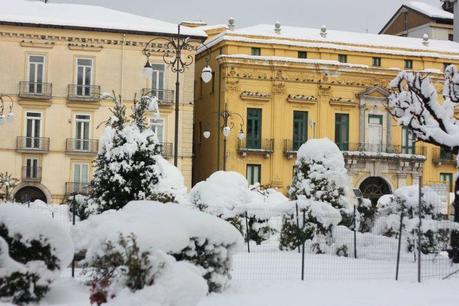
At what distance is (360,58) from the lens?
44.3 m

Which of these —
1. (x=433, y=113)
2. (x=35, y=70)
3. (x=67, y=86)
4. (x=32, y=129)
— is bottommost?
(x=433, y=113)

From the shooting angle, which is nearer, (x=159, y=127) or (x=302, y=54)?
(x=159, y=127)

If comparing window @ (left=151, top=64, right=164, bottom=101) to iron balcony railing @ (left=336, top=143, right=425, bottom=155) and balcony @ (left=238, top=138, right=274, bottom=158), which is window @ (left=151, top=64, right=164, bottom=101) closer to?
balcony @ (left=238, top=138, right=274, bottom=158)

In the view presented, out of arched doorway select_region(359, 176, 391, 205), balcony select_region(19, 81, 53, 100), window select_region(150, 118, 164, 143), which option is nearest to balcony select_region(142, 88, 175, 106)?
window select_region(150, 118, 164, 143)

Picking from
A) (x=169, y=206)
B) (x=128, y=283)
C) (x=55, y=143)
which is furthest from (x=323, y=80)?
(x=128, y=283)

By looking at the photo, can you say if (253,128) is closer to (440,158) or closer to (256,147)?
(256,147)

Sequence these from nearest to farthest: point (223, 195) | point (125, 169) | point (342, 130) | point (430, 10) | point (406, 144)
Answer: point (125, 169), point (223, 195), point (342, 130), point (406, 144), point (430, 10)

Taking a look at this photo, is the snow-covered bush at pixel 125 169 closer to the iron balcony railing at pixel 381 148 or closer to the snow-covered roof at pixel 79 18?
the snow-covered roof at pixel 79 18

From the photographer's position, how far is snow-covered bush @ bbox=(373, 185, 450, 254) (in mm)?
20109

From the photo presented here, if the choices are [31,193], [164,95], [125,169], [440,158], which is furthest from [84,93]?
[125,169]

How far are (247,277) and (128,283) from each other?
5980mm

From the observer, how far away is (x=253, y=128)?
140 feet

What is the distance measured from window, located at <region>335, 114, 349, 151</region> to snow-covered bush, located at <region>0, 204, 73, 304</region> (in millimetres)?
34160

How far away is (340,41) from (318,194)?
24.0 meters
